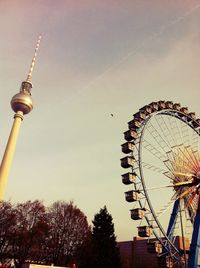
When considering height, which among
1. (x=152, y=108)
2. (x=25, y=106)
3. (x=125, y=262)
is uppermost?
(x=25, y=106)

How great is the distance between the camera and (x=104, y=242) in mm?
47625

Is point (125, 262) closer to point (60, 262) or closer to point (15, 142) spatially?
point (60, 262)

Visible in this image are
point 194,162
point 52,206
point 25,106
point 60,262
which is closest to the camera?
point 194,162

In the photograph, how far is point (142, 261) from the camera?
70.5 metres

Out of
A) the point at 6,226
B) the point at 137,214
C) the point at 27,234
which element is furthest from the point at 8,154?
the point at 137,214

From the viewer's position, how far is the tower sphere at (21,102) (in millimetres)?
84875

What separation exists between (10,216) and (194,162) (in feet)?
98.9

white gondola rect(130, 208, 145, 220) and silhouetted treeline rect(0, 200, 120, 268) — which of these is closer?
white gondola rect(130, 208, 145, 220)

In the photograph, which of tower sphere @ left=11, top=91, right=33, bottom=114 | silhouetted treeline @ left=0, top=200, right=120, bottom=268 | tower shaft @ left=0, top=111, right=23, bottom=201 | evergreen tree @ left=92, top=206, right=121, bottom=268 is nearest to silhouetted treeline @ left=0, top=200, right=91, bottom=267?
silhouetted treeline @ left=0, top=200, right=120, bottom=268

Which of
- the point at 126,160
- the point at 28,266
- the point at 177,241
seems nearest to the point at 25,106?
the point at 177,241

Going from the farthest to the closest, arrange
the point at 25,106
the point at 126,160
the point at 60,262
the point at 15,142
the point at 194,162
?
the point at 25,106
the point at 15,142
the point at 60,262
the point at 194,162
the point at 126,160

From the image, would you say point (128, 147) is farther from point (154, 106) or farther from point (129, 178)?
point (154, 106)

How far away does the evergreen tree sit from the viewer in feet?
150

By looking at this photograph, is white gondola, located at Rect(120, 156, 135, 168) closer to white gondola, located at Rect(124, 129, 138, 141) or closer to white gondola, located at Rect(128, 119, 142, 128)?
white gondola, located at Rect(124, 129, 138, 141)
